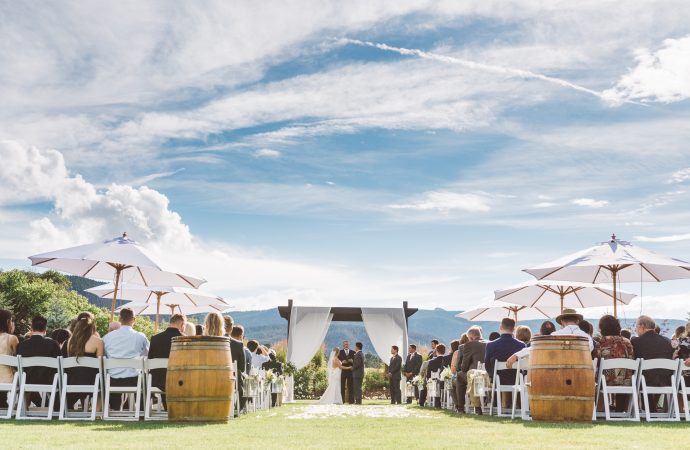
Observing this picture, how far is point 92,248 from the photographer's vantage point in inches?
460

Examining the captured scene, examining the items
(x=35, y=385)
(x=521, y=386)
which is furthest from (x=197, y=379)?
(x=521, y=386)

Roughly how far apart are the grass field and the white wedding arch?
1581 centimetres

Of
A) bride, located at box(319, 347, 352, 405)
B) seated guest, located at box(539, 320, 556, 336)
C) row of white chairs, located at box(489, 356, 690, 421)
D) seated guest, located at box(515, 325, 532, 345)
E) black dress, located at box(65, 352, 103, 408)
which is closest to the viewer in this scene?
row of white chairs, located at box(489, 356, 690, 421)

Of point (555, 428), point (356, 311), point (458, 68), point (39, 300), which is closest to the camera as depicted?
point (555, 428)

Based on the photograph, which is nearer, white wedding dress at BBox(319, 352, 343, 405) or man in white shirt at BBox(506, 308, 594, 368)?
man in white shirt at BBox(506, 308, 594, 368)

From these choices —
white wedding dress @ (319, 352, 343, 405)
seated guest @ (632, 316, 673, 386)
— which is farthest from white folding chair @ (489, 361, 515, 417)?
white wedding dress @ (319, 352, 343, 405)

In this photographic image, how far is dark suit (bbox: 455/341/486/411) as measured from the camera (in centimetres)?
1222

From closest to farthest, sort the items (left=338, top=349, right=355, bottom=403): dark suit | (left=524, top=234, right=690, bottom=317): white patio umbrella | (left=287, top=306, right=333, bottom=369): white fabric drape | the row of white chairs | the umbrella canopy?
the row of white chairs
(left=524, top=234, right=690, bottom=317): white patio umbrella
the umbrella canopy
(left=338, top=349, right=355, bottom=403): dark suit
(left=287, top=306, right=333, bottom=369): white fabric drape

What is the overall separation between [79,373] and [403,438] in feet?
15.5

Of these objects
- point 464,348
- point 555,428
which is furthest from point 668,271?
point 555,428

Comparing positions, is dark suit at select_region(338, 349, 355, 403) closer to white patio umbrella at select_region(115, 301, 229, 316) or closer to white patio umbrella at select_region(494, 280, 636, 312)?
white patio umbrella at select_region(115, 301, 229, 316)

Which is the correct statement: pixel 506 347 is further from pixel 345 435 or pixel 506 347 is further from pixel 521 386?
pixel 345 435

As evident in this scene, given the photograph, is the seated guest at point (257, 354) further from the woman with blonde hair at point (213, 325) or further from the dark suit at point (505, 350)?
the dark suit at point (505, 350)

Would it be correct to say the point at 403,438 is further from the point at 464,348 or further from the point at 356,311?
the point at 356,311
